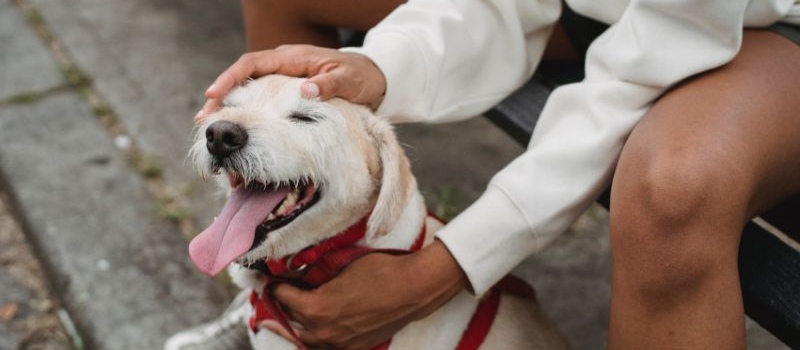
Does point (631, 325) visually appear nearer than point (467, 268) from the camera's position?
Yes

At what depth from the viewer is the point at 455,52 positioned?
179 cm

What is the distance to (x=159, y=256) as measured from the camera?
94.9 inches

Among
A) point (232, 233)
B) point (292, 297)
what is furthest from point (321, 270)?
point (232, 233)

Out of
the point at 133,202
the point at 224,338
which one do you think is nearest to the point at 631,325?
the point at 224,338

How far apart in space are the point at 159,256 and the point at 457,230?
3.83 feet

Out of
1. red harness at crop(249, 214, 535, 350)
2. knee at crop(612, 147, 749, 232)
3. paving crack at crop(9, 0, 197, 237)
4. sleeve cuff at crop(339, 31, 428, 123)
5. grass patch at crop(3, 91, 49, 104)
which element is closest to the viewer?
knee at crop(612, 147, 749, 232)

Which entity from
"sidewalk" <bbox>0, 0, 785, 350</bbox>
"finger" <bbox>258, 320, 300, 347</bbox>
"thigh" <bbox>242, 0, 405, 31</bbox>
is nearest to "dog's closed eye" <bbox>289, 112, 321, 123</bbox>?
"finger" <bbox>258, 320, 300, 347</bbox>

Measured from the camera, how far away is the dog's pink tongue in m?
1.45

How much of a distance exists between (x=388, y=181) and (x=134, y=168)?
1.46 meters

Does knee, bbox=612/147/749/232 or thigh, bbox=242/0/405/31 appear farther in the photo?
thigh, bbox=242/0/405/31

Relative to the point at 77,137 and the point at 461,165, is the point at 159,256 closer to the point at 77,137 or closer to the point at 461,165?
the point at 77,137

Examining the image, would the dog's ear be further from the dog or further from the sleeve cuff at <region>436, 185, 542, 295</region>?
the sleeve cuff at <region>436, 185, 542, 295</region>

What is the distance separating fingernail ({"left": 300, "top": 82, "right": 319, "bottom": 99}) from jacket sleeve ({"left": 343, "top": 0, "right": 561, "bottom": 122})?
22 centimetres

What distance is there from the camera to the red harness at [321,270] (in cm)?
158
